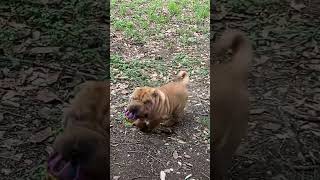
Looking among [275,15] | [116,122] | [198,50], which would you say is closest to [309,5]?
[275,15]

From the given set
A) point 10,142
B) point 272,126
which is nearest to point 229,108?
point 272,126

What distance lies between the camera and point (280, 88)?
430 centimetres

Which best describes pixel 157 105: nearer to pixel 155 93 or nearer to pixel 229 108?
pixel 155 93

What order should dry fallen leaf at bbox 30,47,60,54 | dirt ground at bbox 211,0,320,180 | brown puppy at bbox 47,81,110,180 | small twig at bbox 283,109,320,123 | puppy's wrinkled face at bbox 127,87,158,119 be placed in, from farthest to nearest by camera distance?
dry fallen leaf at bbox 30,47,60,54, puppy's wrinkled face at bbox 127,87,158,119, small twig at bbox 283,109,320,123, dirt ground at bbox 211,0,320,180, brown puppy at bbox 47,81,110,180

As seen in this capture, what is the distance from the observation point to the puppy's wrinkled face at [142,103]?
4.01 m

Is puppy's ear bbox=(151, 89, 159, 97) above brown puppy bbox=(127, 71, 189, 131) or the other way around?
above

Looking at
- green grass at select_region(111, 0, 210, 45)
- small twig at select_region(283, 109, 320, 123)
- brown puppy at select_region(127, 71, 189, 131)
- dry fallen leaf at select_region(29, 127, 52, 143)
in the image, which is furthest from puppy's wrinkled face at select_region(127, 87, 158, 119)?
green grass at select_region(111, 0, 210, 45)

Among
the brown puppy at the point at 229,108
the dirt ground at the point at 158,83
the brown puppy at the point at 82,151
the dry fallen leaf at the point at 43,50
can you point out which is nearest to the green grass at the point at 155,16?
the dirt ground at the point at 158,83

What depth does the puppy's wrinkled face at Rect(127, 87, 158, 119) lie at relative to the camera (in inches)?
158

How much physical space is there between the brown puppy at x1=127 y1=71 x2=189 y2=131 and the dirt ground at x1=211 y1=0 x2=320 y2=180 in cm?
64

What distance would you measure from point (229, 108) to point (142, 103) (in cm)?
102

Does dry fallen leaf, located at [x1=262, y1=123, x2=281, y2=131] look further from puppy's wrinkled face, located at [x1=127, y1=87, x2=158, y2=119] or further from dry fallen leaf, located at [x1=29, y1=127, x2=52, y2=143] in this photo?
dry fallen leaf, located at [x1=29, y1=127, x2=52, y2=143]

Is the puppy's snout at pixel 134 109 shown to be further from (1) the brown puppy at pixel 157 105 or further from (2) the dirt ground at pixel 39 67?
(2) the dirt ground at pixel 39 67

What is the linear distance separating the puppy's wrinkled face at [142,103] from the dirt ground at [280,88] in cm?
82
